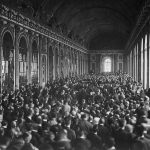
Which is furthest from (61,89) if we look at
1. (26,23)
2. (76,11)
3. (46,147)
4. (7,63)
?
(76,11)

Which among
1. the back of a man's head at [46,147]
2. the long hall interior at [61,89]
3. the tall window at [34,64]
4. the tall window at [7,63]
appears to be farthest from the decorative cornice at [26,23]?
the back of a man's head at [46,147]

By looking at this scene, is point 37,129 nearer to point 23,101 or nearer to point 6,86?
point 23,101

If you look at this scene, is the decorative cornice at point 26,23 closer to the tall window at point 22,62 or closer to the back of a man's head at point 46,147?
the tall window at point 22,62

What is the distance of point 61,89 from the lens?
70.6 feet

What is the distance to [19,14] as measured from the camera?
22547 millimetres

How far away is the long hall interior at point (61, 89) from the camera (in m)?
8.34

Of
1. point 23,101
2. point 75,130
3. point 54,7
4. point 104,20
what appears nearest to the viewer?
point 75,130

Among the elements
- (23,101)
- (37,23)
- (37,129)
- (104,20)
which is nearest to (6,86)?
(23,101)

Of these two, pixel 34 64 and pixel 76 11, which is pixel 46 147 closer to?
pixel 34 64

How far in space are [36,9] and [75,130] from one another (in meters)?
19.5

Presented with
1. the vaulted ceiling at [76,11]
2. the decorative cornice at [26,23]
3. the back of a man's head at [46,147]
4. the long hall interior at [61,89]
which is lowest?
the back of a man's head at [46,147]

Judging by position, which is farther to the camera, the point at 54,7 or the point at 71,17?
the point at 71,17

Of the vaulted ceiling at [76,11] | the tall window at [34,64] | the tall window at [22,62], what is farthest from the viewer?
the vaulted ceiling at [76,11]

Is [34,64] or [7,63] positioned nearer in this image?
[7,63]
